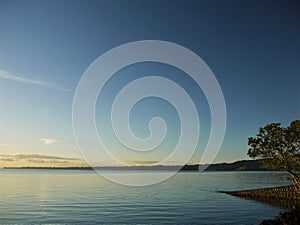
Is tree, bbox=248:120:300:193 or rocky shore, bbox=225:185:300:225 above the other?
tree, bbox=248:120:300:193

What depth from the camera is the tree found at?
48406 millimetres

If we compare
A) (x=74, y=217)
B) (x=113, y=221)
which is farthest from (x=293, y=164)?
(x=74, y=217)

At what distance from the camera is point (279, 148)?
49.3 meters

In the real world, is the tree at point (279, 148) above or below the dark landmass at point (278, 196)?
above

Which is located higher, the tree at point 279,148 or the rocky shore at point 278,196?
the tree at point 279,148

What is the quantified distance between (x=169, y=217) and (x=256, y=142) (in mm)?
18641

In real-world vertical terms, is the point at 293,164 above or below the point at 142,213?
above

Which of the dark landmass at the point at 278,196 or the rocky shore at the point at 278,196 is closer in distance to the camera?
the rocky shore at the point at 278,196

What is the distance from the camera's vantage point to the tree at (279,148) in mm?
48406

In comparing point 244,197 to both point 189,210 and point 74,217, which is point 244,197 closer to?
point 189,210

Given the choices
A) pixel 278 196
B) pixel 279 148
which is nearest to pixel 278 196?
pixel 278 196

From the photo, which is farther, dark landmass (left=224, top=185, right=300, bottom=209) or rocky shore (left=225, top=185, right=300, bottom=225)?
dark landmass (left=224, top=185, right=300, bottom=209)

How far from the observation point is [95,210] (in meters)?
49.5

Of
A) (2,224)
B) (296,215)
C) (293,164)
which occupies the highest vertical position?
(293,164)
